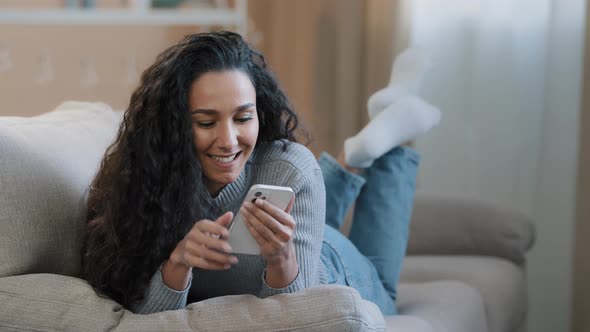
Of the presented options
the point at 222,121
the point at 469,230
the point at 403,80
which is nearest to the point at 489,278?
the point at 469,230

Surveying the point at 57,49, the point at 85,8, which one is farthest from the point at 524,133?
the point at 57,49

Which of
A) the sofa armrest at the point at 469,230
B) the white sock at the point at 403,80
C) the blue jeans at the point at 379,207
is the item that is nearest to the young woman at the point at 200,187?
Result: the blue jeans at the point at 379,207

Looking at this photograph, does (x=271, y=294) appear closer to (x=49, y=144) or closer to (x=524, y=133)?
(x=49, y=144)

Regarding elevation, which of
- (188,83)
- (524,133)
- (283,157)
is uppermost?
(188,83)

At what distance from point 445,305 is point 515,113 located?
1200 mm

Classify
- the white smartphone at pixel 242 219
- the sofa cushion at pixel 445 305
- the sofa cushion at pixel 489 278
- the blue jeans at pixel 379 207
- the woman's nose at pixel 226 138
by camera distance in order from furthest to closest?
the sofa cushion at pixel 489 278
the blue jeans at pixel 379 207
the sofa cushion at pixel 445 305
the woman's nose at pixel 226 138
the white smartphone at pixel 242 219

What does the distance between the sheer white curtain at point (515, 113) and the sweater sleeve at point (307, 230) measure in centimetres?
154

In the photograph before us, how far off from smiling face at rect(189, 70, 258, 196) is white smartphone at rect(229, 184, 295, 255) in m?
0.11

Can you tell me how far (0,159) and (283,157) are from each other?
0.41 meters

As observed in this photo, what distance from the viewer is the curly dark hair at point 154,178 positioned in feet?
4.07

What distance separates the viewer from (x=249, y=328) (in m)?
1.16

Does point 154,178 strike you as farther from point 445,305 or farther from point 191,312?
point 445,305

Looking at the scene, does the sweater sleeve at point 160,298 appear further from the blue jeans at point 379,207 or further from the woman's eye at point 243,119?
the blue jeans at point 379,207

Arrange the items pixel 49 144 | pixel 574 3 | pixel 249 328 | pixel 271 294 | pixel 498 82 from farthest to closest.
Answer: pixel 498 82 < pixel 574 3 < pixel 49 144 < pixel 271 294 < pixel 249 328
